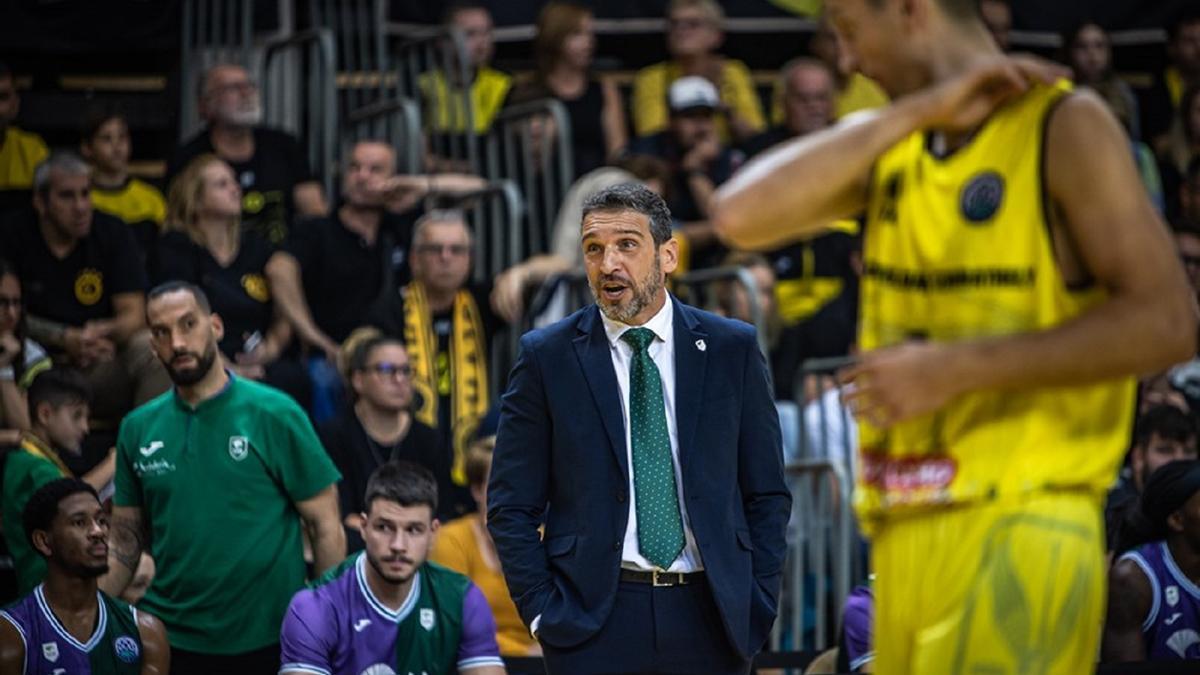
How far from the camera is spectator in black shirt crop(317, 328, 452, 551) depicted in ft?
29.7

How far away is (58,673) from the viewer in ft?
24.0

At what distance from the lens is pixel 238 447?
773 cm

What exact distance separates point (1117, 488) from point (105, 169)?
6.55 m

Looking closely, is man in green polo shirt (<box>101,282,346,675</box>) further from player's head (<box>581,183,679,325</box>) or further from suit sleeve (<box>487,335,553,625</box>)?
player's head (<box>581,183,679,325</box>)

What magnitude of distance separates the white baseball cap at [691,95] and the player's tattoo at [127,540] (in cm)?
559

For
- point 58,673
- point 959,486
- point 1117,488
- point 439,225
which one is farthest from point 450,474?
point 959,486

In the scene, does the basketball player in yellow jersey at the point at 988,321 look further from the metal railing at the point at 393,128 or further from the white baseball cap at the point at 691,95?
the white baseball cap at the point at 691,95

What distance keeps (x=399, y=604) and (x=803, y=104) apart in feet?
19.8

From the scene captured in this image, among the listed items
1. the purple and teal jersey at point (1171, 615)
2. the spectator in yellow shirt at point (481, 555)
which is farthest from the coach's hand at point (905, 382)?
the spectator in yellow shirt at point (481, 555)

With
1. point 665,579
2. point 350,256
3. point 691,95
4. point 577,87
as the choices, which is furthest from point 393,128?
point 665,579

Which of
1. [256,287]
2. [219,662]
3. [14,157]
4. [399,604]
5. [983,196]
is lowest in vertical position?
[219,662]

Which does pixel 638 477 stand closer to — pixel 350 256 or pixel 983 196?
pixel 983 196

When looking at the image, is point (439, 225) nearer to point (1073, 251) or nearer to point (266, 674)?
point (266, 674)

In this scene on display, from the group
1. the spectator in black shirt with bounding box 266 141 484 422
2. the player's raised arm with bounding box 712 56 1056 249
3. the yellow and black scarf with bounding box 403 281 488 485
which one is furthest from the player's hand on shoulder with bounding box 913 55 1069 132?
the spectator in black shirt with bounding box 266 141 484 422
